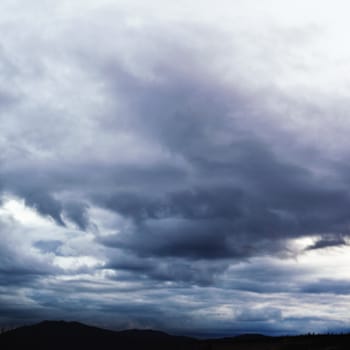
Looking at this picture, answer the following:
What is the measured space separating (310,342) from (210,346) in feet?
79.6

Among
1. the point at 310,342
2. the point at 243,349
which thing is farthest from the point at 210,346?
the point at 310,342

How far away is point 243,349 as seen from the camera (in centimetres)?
11419

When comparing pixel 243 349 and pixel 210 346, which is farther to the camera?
pixel 210 346

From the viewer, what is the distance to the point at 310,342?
10769cm

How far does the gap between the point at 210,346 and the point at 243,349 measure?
10051mm

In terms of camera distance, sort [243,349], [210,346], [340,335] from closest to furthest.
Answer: [340,335] → [243,349] → [210,346]

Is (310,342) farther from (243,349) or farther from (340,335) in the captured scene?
(243,349)

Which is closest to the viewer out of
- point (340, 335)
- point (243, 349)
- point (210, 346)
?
point (340, 335)

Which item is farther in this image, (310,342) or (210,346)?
(210,346)

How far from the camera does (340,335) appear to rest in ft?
342

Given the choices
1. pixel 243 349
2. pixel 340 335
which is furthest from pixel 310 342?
pixel 243 349

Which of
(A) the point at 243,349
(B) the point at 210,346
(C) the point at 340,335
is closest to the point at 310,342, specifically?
(C) the point at 340,335

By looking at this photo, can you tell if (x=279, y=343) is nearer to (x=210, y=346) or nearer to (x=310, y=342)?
(x=310, y=342)

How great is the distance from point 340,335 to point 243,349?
21.0 metres
